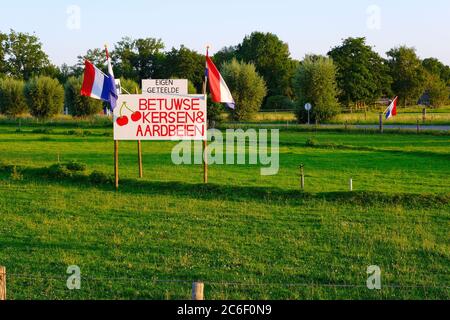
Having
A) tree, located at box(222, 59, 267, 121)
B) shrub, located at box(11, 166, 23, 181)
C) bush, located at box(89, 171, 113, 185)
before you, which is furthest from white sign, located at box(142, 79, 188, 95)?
tree, located at box(222, 59, 267, 121)

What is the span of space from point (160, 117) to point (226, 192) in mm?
3639

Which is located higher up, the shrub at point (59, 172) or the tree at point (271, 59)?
the tree at point (271, 59)

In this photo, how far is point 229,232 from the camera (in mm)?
13117

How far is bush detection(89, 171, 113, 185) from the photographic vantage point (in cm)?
2030

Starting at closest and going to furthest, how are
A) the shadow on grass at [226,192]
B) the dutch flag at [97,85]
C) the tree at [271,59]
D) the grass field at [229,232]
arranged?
the grass field at [229,232]
the shadow on grass at [226,192]
the dutch flag at [97,85]
the tree at [271,59]

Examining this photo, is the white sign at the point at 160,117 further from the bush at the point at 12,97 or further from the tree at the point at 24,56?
the tree at the point at 24,56

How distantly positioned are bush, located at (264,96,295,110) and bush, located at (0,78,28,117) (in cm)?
3430

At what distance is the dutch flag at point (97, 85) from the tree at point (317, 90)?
129ft

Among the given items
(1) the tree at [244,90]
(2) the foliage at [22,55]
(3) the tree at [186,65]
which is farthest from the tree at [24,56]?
(1) the tree at [244,90]

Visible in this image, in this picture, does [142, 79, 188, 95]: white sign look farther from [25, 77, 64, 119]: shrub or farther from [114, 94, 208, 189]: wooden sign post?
[25, 77, 64, 119]: shrub

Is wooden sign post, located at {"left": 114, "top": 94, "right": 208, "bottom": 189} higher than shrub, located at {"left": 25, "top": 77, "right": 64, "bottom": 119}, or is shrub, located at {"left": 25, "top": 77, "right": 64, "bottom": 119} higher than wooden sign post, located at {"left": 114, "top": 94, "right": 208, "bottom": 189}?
→ shrub, located at {"left": 25, "top": 77, "right": 64, "bottom": 119}

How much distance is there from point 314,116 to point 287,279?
48.1 m

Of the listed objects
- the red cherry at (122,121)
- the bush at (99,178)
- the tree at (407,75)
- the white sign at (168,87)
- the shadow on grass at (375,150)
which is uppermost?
the tree at (407,75)

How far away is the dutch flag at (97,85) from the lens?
1883 centimetres
